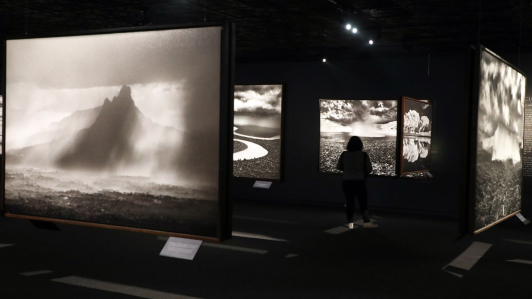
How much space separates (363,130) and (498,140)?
6.78 meters

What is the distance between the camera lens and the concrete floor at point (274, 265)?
19.4 ft

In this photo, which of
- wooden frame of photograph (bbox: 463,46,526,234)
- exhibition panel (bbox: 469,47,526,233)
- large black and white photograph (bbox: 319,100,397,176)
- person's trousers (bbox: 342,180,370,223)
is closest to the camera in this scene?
wooden frame of photograph (bbox: 463,46,526,234)

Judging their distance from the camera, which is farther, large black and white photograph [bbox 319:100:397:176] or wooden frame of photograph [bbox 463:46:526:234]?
large black and white photograph [bbox 319:100:397:176]

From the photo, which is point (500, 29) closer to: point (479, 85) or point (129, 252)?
point (479, 85)

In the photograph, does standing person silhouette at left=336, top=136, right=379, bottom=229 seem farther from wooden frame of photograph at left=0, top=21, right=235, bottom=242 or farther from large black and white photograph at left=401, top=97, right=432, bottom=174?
wooden frame of photograph at left=0, top=21, right=235, bottom=242

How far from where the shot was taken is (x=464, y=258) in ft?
25.8

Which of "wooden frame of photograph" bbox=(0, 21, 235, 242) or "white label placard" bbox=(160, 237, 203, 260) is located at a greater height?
"wooden frame of photograph" bbox=(0, 21, 235, 242)

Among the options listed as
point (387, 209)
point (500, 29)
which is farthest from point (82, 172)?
point (387, 209)

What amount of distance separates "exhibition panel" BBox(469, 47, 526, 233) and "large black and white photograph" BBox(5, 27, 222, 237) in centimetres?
272

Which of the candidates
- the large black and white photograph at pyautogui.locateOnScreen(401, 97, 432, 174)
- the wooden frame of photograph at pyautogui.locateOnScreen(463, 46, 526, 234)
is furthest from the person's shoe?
the wooden frame of photograph at pyautogui.locateOnScreen(463, 46, 526, 234)

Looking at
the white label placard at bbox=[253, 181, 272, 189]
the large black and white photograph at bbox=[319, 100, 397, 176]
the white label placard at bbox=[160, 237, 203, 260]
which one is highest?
the large black and white photograph at bbox=[319, 100, 397, 176]

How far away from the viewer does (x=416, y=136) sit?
474 inches

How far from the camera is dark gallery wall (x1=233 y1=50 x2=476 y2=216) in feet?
40.9

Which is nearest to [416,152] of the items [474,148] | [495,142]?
[495,142]
